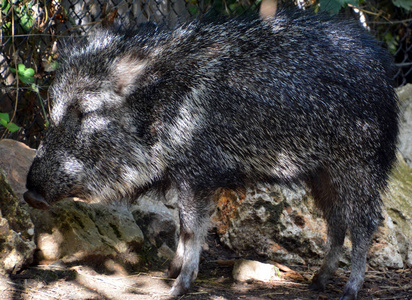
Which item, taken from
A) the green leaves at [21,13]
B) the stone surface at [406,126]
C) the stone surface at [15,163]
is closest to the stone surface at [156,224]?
the stone surface at [15,163]

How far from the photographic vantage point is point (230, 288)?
2895mm

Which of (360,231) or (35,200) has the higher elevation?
(35,200)

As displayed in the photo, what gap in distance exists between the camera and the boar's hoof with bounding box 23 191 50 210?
2506mm

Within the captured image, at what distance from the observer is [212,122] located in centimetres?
263

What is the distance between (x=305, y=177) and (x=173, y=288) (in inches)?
38.5

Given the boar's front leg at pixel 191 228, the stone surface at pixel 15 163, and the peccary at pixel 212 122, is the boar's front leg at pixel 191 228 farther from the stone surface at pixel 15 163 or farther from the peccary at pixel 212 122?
the stone surface at pixel 15 163

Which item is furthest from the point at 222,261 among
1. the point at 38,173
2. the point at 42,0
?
the point at 42,0

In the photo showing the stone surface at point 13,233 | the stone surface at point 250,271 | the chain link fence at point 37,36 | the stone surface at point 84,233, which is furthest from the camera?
the chain link fence at point 37,36

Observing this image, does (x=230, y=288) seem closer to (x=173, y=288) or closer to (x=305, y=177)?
(x=173, y=288)

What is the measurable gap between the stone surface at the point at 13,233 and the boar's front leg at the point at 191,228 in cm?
80

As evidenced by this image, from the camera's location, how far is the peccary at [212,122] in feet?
8.64

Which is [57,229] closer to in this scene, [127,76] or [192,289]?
[192,289]

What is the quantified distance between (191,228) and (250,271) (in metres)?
0.58

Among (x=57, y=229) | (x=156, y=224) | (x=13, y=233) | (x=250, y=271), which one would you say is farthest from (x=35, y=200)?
(x=250, y=271)
